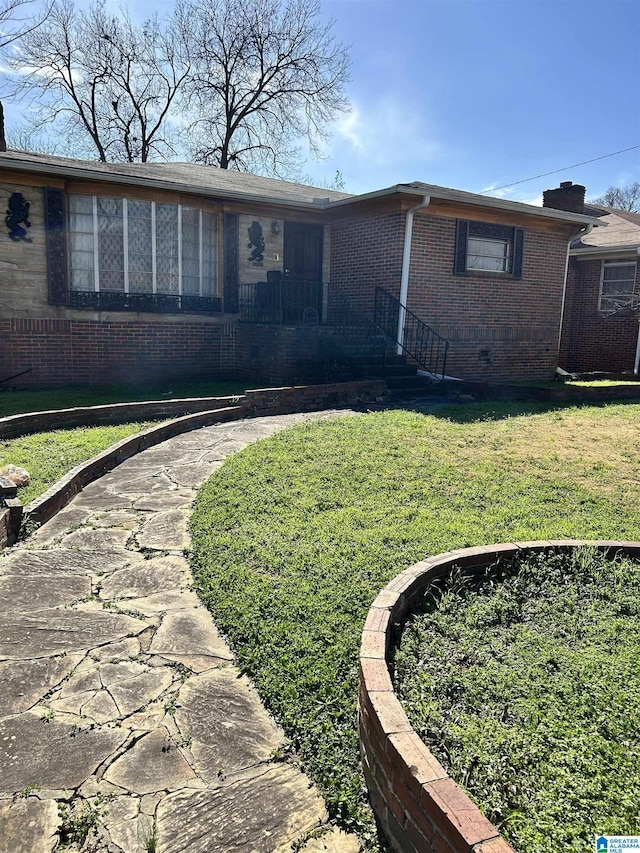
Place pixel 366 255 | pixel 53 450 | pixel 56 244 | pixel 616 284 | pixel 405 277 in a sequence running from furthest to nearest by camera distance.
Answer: pixel 616 284 → pixel 366 255 → pixel 405 277 → pixel 56 244 → pixel 53 450

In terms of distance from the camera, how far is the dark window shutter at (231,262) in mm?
12289

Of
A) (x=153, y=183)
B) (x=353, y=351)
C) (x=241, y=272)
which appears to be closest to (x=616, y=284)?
(x=353, y=351)

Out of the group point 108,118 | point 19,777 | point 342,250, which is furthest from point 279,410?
point 108,118

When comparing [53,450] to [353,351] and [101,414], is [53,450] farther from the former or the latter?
[353,351]

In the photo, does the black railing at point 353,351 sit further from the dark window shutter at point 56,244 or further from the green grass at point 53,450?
the dark window shutter at point 56,244

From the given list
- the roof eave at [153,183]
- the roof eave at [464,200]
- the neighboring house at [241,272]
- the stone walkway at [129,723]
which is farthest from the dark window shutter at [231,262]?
the stone walkway at [129,723]

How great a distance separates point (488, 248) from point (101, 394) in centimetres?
867

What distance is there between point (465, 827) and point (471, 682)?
37.4 inches

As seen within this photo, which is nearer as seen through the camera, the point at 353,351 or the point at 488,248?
the point at 353,351

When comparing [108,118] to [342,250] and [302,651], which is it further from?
[302,651]

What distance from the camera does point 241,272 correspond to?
12.6 metres

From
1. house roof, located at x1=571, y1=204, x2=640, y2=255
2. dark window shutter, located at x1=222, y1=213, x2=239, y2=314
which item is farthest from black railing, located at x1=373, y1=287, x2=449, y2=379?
house roof, located at x1=571, y1=204, x2=640, y2=255

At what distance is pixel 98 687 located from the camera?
8.82 ft

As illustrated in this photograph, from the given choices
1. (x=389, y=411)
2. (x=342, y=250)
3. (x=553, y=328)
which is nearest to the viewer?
(x=389, y=411)
